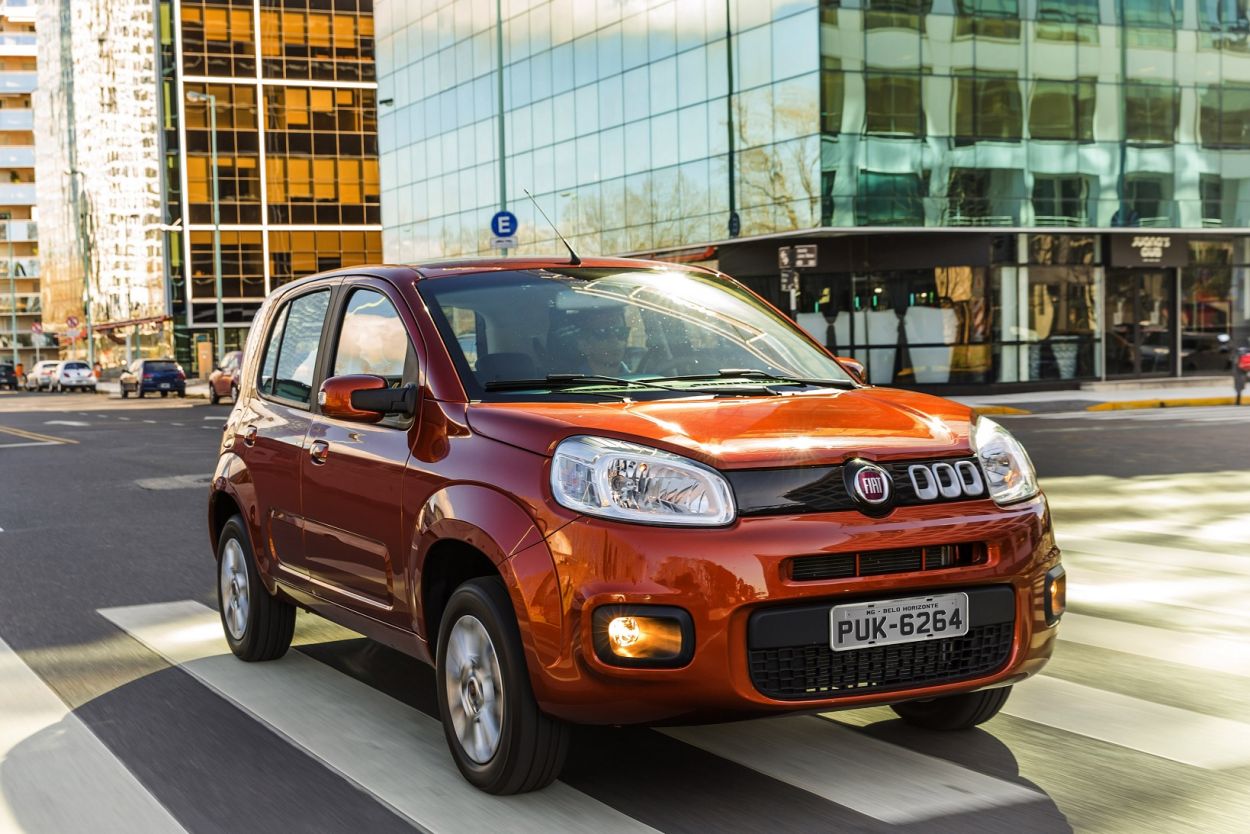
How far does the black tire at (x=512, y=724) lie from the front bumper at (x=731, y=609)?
78 millimetres

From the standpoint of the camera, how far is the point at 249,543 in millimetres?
6391

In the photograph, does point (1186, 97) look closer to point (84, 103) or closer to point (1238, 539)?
point (1238, 539)

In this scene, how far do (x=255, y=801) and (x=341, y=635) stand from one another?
107 inches

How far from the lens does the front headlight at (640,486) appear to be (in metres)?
4.12

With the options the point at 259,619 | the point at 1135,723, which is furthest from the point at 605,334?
the point at 1135,723

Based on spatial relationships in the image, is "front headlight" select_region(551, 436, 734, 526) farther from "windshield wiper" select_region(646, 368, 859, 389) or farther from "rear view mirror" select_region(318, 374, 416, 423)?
"windshield wiper" select_region(646, 368, 859, 389)

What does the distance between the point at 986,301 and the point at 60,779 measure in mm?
30940

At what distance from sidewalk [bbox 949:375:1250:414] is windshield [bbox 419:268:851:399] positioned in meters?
21.3

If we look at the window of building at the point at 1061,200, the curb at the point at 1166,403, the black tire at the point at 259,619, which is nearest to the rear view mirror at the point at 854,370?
the black tire at the point at 259,619

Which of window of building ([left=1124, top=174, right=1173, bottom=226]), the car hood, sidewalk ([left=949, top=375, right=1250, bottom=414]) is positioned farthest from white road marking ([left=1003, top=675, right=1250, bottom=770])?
window of building ([left=1124, top=174, right=1173, bottom=226])

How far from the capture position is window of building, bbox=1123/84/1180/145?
115 ft

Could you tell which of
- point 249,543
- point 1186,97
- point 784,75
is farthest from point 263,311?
point 1186,97

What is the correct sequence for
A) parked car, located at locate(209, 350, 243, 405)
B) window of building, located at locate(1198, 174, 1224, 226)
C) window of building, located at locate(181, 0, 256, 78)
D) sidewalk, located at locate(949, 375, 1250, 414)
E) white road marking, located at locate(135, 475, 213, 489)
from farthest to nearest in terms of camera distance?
window of building, located at locate(181, 0, 256, 78) → parked car, located at locate(209, 350, 243, 405) → window of building, located at locate(1198, 174, 1224, 226) → sidewalk, located at locate(949, 375, 1250, 414) → white road marking, located at locate(135, 475, 213, 489)

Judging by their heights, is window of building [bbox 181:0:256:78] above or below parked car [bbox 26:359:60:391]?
above
